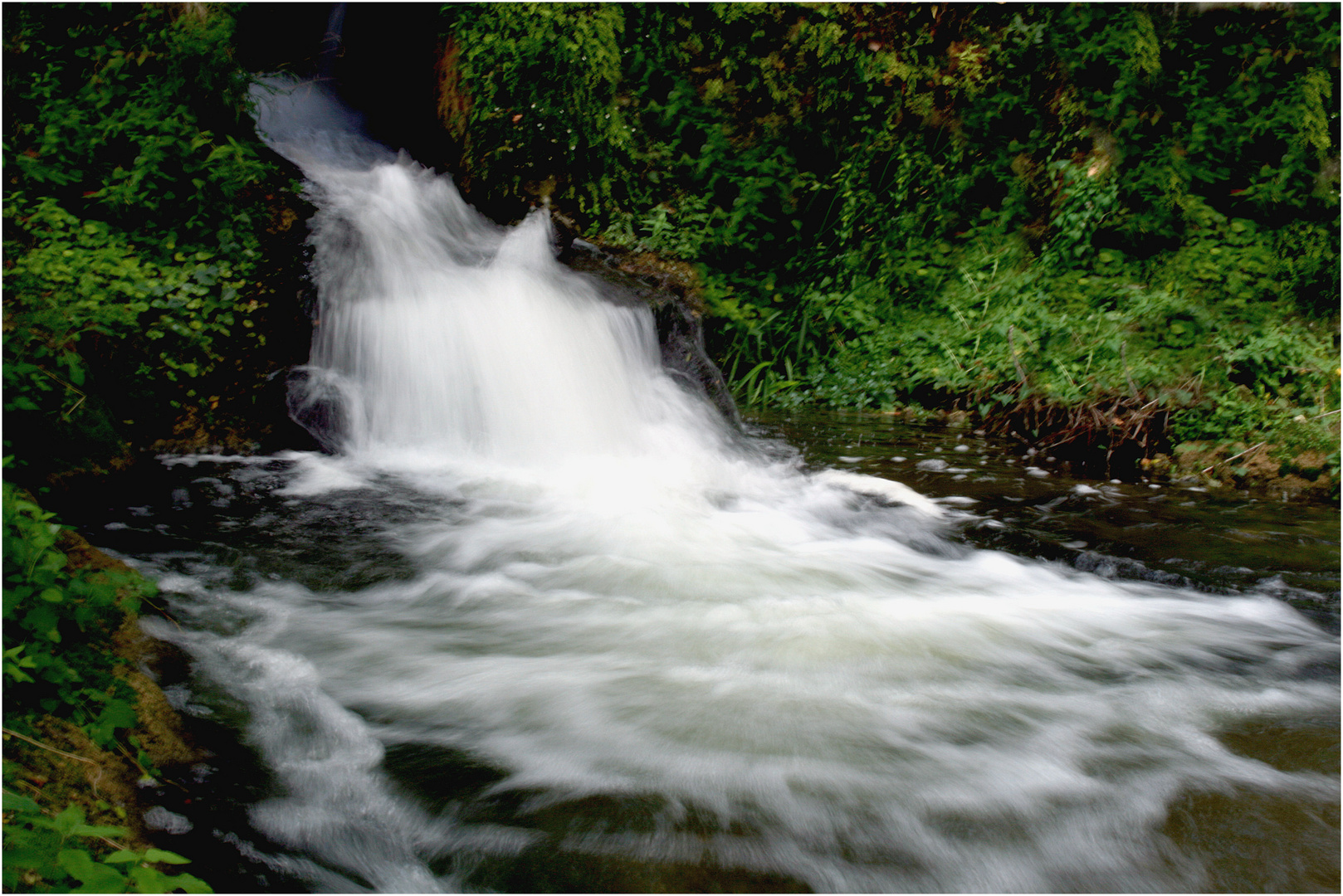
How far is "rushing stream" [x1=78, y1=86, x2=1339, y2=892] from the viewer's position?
6.23 feet

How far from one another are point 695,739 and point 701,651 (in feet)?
1.85

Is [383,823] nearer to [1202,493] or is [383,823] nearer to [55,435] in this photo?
[55,435]

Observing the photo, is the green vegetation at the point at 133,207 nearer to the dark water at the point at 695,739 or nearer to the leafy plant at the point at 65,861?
the dark water at the point at 695,739

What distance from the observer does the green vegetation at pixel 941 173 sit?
680 cm

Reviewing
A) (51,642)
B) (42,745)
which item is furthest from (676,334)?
(42,745)

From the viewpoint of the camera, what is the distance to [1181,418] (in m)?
5.51

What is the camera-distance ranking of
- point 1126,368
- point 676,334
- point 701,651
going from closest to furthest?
point 701,651 < point 1126,368 < point 676,334

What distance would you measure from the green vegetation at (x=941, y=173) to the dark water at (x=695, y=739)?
3567 mm

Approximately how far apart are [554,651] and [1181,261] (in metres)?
6.70

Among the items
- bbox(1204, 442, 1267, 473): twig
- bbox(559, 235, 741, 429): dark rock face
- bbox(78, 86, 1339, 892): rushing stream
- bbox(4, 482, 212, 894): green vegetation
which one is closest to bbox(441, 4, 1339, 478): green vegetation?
bbox(559, 235, 741, 429): dark rock face

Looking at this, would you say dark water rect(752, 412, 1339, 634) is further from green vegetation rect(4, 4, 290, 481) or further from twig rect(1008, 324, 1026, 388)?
green vegetation rect(4, 4, 290, 481)

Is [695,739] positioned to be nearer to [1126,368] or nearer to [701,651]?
[701,651]

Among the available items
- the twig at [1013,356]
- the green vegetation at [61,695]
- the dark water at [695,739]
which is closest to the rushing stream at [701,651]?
the dark water at [695,739]

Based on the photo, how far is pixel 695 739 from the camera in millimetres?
2324
